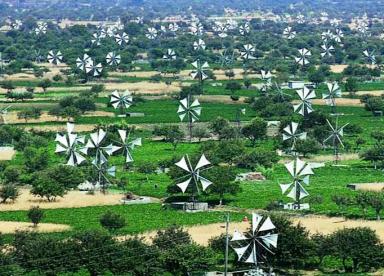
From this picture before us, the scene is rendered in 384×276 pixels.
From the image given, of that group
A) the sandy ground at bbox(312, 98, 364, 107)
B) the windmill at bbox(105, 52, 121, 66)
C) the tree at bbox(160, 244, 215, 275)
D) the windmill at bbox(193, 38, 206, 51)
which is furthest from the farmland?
the windmill at bbox(193, 38, 206, 51)

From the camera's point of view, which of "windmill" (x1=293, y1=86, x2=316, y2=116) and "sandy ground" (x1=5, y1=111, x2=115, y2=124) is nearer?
"windmill" (x1=293, y1=86, x2=316, y2=116)

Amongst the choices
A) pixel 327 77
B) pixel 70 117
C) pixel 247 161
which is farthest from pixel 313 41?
pixel 247 161

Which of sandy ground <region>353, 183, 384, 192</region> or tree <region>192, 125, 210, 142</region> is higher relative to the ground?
tree <region>192, 125, 210, 142</region>

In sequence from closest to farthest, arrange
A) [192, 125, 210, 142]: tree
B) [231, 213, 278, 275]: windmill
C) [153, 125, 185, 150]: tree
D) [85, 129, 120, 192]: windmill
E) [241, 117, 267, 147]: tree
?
[231, 213, 278, 275]: windmill → [85, 129, 120, 192]: windmill → [153, 125, 185, 150]: tree → [241, 117, 267, 147]: tree → [192, 125, 210, 142]: tree

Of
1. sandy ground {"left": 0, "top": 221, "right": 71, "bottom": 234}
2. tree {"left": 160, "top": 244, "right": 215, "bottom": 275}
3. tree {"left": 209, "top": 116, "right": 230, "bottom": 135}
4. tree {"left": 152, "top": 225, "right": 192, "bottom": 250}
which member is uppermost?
tree {"left": 209, "top": 116, "right": 230, "bottom": 135}

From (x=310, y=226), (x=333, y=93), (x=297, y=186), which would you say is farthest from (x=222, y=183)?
(x=333, y=93)

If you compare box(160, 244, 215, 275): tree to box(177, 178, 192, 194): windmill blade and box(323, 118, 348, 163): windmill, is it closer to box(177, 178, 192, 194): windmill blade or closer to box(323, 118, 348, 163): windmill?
box(177, 178, 192, 194): windmill blade

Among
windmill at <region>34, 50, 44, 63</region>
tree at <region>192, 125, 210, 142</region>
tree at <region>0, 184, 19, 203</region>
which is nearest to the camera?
tree at <region>0, 184, 19, 203</region>

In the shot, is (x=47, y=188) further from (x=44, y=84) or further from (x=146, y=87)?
(x=146, y=87)
